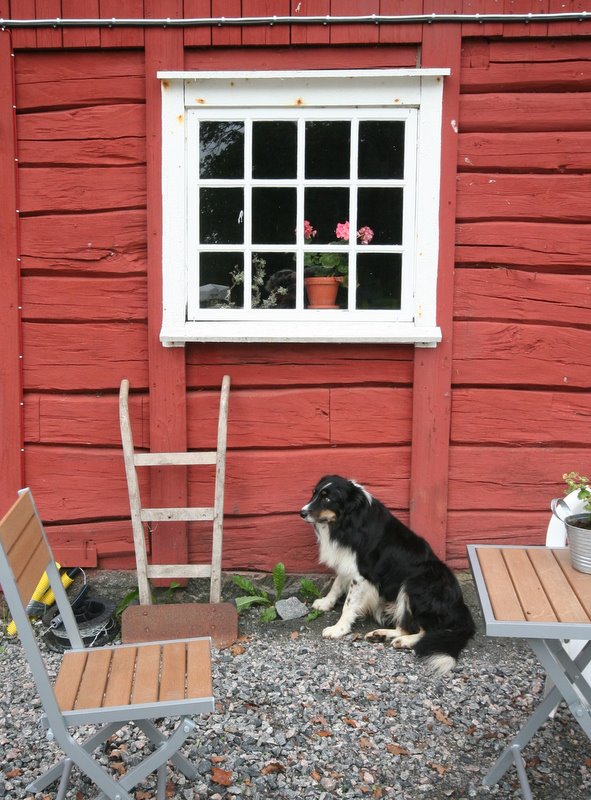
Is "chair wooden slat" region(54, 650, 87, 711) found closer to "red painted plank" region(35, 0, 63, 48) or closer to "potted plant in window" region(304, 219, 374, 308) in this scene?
"potted plant in window" region(304, 219, 374, 308)

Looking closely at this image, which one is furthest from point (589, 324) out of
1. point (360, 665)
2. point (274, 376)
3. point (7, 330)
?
point (7, 330)

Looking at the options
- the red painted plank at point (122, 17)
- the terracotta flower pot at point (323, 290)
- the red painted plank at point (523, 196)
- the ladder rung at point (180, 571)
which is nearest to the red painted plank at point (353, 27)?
the red painted plank at point (523, 196)

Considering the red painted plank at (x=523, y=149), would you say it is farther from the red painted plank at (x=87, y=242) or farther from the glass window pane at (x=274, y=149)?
the red painted plank at (x=87, y=242)

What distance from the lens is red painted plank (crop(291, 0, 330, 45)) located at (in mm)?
3988

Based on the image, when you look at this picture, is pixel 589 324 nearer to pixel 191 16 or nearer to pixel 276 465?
pixel 276 465

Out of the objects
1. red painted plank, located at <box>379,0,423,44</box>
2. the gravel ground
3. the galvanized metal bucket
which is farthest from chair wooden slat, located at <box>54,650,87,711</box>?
red painted plank, located at <box>379,0,423,44</box>

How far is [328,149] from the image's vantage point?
165 inches

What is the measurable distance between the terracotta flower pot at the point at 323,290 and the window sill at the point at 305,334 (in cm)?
17

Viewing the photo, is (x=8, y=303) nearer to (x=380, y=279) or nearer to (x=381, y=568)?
(x=380, y=279)

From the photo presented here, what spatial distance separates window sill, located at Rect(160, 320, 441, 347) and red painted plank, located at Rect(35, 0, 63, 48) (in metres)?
1.62

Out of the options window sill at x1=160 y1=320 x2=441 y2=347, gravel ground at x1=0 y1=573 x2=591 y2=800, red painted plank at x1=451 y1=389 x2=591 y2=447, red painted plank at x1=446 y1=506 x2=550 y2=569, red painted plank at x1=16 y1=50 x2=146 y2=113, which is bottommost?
gravel ground at x1=0 y1=573 x2=591 y2=800

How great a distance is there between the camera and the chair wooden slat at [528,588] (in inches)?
87.2

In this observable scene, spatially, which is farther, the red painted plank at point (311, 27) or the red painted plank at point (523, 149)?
the red painted plank at point (523, 149)

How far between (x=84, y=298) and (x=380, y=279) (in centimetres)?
166
